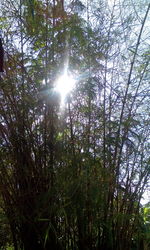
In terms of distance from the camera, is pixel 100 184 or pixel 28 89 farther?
pixel 28 89

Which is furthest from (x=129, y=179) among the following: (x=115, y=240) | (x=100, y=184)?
(x=115, y=240)

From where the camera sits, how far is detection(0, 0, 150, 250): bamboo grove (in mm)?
1874

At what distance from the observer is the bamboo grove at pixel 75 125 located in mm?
1874

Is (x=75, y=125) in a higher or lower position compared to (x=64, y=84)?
lower

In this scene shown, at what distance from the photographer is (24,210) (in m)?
1.87

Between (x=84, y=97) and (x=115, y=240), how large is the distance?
3.52ft

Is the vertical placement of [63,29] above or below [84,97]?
above

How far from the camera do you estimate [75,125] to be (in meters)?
2.05

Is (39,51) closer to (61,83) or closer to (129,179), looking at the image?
(61,83)

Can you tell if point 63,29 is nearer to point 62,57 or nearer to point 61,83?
point 62,57

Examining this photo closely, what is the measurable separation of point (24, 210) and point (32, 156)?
375 mm

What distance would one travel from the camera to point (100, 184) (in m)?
1.88

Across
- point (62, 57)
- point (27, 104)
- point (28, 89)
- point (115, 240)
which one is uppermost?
point (62, 57)

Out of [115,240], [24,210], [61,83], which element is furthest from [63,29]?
[115,240]
